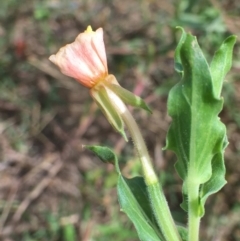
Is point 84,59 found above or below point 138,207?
above

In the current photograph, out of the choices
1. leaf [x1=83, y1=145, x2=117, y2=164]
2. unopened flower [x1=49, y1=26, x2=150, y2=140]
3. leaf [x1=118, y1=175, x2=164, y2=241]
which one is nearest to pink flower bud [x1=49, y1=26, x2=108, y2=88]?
unopened flower [x1=49, y1=26, x2=150, y2=140]

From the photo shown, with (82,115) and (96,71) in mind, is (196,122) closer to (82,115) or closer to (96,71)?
(96,71)

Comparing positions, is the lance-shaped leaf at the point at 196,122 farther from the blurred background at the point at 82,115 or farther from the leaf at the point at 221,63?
the blurred background at the point at 82,115

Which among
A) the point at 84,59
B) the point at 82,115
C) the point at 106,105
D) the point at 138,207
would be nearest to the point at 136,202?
the point at 138,207

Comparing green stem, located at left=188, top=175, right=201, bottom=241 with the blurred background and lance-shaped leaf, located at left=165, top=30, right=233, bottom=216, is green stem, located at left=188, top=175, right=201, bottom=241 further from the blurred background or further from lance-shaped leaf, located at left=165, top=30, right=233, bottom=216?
the blurred background

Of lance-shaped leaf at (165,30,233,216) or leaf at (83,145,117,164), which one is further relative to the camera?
leaf at (83,145,117,164)

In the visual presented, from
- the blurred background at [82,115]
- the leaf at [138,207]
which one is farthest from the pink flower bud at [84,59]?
the blurred background at [82,115]
